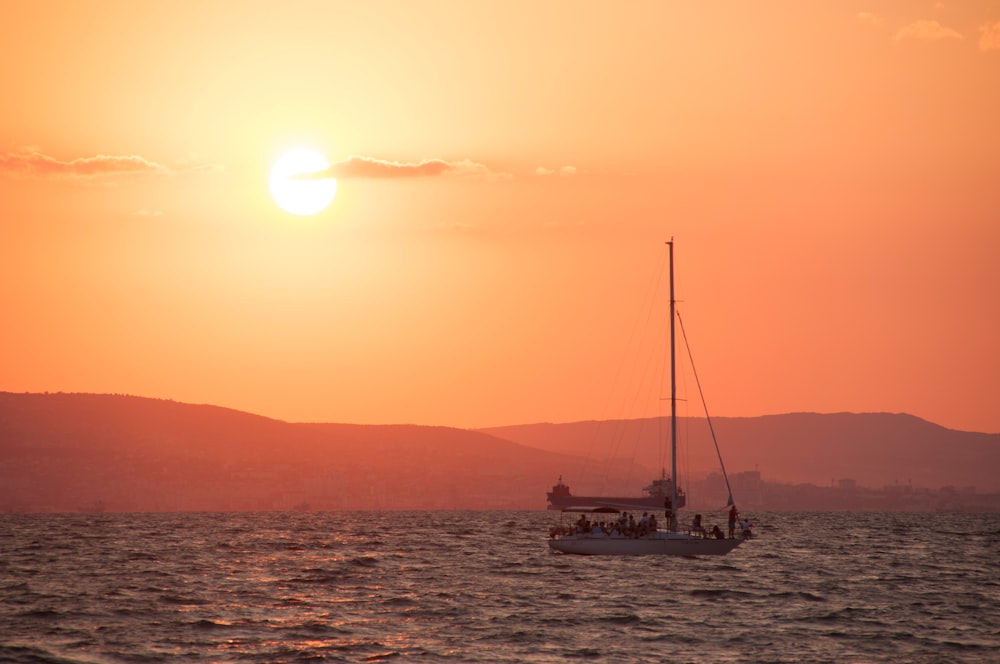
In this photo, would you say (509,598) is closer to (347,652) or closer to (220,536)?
(347,652)

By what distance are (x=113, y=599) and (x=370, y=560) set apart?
109 feet

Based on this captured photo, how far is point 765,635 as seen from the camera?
177 feet

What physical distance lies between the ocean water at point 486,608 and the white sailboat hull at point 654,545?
1.59 meters

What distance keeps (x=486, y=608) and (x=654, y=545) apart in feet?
104

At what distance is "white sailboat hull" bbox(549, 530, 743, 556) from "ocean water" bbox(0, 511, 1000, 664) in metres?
1.59

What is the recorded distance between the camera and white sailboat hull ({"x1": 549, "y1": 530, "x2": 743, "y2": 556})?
3622 inches

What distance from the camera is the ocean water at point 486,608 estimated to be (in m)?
49.2

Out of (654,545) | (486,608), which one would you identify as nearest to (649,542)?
(654,545)

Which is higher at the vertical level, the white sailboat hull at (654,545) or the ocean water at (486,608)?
the white sailboat hull at (654,545)

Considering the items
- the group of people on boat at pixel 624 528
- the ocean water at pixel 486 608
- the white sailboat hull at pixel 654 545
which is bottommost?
the ocean water at pixel 486 608

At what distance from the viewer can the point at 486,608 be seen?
62500 millimetres

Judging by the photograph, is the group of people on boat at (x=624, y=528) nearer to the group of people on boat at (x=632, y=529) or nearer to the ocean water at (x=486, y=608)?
the group of people on boat at (x=632, y=529)

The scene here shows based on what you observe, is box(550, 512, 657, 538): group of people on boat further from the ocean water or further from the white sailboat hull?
the ocean water

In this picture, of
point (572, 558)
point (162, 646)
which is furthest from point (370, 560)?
point (162, 646)
